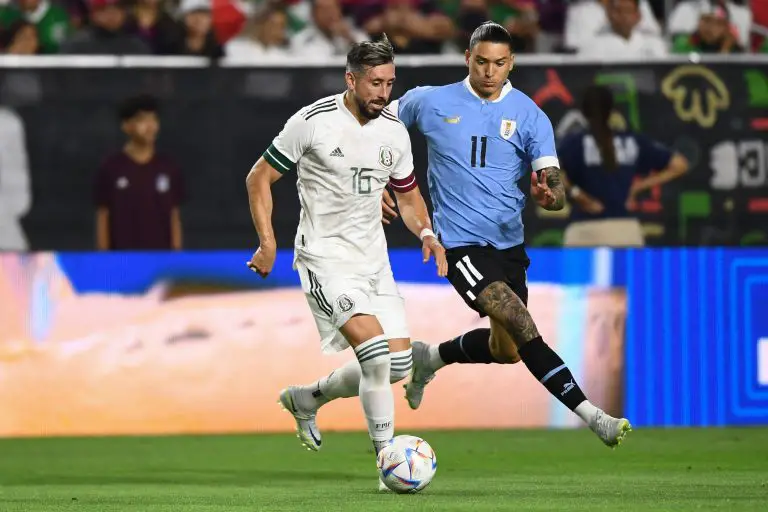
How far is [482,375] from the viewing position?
11.2 meters

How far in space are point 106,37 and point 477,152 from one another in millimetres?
5155

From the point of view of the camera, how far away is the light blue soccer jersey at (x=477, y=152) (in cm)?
828

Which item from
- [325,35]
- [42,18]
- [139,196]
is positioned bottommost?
[139,196]

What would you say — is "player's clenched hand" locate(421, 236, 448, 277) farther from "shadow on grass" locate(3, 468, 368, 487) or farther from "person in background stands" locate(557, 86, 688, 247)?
"person in background stands" locate(557, 86, 688, 247)

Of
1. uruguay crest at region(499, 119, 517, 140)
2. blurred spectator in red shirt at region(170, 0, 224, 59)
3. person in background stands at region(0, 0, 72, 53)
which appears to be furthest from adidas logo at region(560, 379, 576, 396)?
person in background stands at region(0, 0, 72, 53)

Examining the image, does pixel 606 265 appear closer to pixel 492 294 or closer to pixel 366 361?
pixel 492 294

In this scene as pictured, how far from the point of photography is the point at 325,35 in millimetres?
13656

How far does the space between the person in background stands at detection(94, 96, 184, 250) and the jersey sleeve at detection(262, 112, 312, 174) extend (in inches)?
170

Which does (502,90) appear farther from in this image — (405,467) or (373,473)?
(405,467)

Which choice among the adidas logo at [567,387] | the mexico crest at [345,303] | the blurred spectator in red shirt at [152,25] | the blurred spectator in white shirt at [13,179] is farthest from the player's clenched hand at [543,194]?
the blurred spectator in red shirt at [152,25]

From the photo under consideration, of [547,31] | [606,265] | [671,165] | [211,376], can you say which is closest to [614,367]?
[606,265]

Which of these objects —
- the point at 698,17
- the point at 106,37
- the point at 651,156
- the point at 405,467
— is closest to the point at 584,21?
the point at 698,17

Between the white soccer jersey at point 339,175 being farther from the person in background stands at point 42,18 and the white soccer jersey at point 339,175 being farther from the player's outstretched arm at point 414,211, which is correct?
the person in background stands at point 42,18

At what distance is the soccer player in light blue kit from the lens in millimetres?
8117
